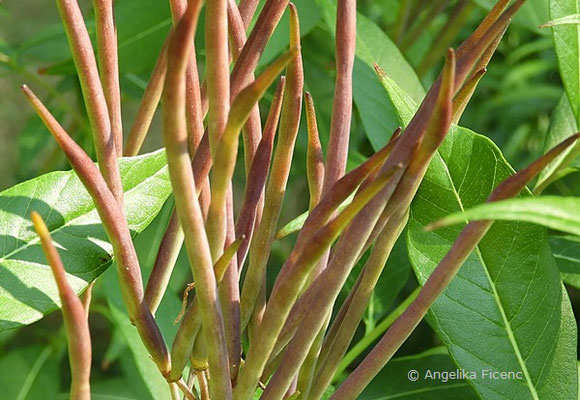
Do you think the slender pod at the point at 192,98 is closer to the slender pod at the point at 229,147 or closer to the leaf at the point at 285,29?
the slender pod at the point at 229,147

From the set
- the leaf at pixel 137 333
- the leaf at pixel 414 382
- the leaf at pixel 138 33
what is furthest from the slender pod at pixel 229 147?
the leaf at pixel 138 33

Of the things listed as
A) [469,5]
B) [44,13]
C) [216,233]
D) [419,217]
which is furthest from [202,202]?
[44,13]

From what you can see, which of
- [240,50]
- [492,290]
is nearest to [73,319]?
[240,50]

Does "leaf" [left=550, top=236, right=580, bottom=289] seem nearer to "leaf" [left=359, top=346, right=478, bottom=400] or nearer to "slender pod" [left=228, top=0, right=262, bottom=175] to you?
"leaf" [left=359, top=346, right=478, bottom=400]

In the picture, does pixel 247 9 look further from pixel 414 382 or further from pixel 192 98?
pixel 414 382

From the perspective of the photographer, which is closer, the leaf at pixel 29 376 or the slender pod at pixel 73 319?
the slender pod at pixel 73 319

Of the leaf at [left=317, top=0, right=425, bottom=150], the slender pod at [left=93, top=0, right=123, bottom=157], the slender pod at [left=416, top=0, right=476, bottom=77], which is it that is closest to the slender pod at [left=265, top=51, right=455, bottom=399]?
the slender pod at [left=93, top=0, right=123, bottom=157]

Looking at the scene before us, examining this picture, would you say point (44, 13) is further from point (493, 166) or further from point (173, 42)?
point (173, 42)
